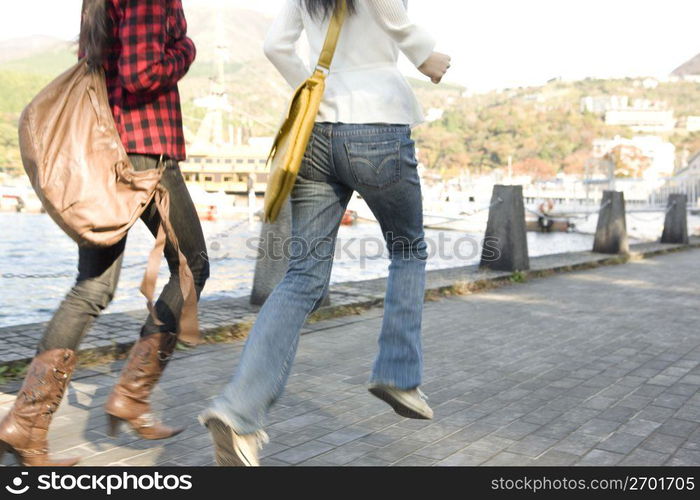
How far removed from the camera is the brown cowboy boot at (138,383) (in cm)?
256

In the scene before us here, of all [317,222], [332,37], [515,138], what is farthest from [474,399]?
[515,138]

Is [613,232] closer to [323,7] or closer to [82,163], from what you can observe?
[323,7]

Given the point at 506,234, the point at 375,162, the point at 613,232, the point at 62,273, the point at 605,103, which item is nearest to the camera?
the point at 375,162

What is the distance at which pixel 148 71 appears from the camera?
7.48 ft

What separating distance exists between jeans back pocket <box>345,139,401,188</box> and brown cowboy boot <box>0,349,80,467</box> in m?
1.12

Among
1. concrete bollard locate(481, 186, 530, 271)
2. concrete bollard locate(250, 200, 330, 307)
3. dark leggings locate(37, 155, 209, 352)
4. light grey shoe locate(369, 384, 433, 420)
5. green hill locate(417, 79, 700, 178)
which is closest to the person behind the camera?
dark leggings locate(37, 155, 209, 352)

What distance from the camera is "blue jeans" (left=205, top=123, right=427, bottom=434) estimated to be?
2.13 metres

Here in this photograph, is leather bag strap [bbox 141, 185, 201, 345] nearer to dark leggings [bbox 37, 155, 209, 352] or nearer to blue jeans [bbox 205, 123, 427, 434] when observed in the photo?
dark leggings [bbox 37, 155, 209, 352]

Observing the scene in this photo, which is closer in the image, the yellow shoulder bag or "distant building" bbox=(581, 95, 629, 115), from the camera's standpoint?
the yellow shoulder bag

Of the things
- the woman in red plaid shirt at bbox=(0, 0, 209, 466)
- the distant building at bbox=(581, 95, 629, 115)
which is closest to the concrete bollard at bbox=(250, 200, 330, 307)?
the woman in red plaid shirt at bbox=(0, 0, 209, 466)

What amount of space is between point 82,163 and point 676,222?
15.0 meters

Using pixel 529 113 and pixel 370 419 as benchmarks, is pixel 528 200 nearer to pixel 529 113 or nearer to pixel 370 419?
pixel 370 419
